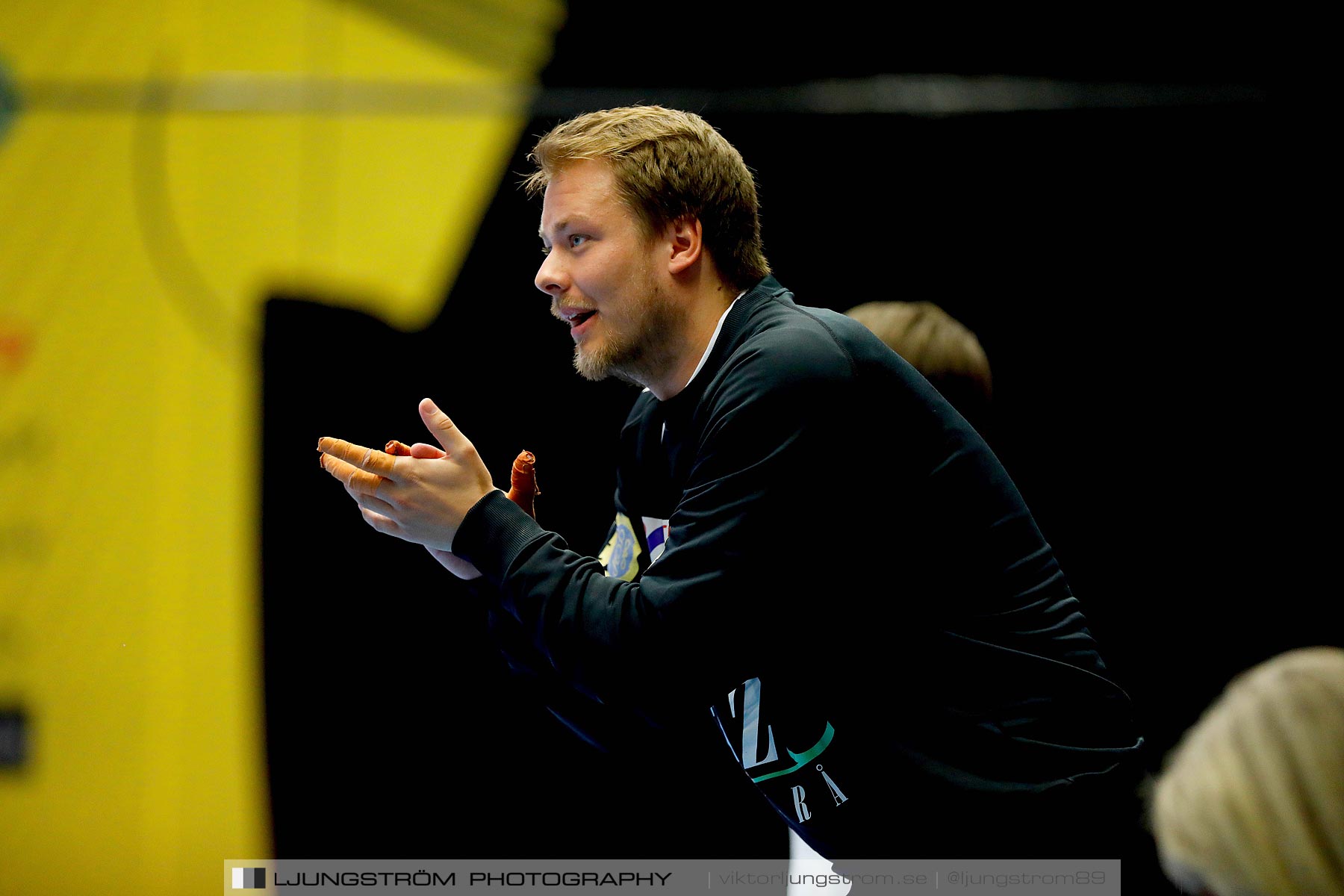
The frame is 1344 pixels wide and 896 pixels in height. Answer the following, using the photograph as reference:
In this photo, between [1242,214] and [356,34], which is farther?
[356,34]

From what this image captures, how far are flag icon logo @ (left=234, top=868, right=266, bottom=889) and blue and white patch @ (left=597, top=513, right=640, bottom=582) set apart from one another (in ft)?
4.07

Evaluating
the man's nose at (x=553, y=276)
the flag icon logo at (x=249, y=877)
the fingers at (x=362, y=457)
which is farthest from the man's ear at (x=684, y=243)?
the flag icon logo at (x=249, y=877)

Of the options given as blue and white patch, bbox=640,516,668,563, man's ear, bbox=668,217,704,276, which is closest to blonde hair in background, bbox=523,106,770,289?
man's ear, bbox=668,217,704,276

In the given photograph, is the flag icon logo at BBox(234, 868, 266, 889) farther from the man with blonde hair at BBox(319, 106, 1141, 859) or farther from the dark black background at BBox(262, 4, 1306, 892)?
the man with blonde hair at BBox(319, 106, 1141, 859)

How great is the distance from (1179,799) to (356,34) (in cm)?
267

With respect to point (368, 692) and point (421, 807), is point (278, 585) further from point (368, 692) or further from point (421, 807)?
point (421, 807)

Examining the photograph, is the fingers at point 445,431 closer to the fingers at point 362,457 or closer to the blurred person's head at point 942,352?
the fingers at point 362,457

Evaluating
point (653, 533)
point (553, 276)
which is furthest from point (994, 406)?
point (553, 276)

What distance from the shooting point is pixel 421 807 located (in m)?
2.79

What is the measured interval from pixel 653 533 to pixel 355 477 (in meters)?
0.50

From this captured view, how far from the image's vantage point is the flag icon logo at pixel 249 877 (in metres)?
2.47

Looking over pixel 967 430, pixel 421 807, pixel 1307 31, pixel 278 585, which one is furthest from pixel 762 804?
pixel 1307 31

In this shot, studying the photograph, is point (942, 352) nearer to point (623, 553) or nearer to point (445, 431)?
point (623, 553)

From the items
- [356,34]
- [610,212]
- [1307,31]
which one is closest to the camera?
[610,212]
